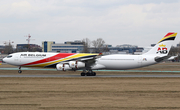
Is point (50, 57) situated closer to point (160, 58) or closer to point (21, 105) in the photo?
point (160, 58)

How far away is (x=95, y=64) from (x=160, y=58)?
33.8ft

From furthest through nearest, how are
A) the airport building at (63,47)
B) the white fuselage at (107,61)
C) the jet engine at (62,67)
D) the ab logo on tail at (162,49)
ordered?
1. the airport building at (63,47)
2. the ab logo on tail at (162,49)
3. the white fuselage at (107,61)
4. the jet engine at (62,67)

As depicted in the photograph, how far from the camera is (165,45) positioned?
38.8 m

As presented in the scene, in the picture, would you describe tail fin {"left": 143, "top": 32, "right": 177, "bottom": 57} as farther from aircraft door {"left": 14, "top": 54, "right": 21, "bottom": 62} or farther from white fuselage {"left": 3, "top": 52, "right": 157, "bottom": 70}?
aircraft door {"left": 14, "top": 54, "right": 21, "bottom": 62}

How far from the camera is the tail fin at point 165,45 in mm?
38603

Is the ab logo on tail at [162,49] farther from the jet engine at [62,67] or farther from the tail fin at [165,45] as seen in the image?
the jet engine at [62,67]

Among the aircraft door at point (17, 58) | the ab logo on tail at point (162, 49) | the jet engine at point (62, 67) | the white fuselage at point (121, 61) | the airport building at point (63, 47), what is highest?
the airport building at point (63, 47)

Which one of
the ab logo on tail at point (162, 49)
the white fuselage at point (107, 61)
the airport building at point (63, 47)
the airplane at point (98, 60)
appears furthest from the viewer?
the airport building at point (63, 47)

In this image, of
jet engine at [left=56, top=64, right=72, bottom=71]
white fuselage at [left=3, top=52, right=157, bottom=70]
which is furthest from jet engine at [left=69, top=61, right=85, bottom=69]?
white fuselage at [left=3, top=52, right=157, bottom=70]

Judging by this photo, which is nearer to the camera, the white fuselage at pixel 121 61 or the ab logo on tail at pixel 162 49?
the white fuselage at pixel 121 61

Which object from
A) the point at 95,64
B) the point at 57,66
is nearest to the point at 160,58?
the point at 95,64

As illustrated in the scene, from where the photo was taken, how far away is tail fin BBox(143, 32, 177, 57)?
38603mm

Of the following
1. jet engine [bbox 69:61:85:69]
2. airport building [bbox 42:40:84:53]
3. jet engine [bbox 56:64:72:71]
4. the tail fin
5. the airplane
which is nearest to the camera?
jet engine [bbox 56:64:72:71]

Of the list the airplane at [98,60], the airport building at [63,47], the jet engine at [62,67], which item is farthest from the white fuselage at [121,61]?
the airport building at [63,47]
